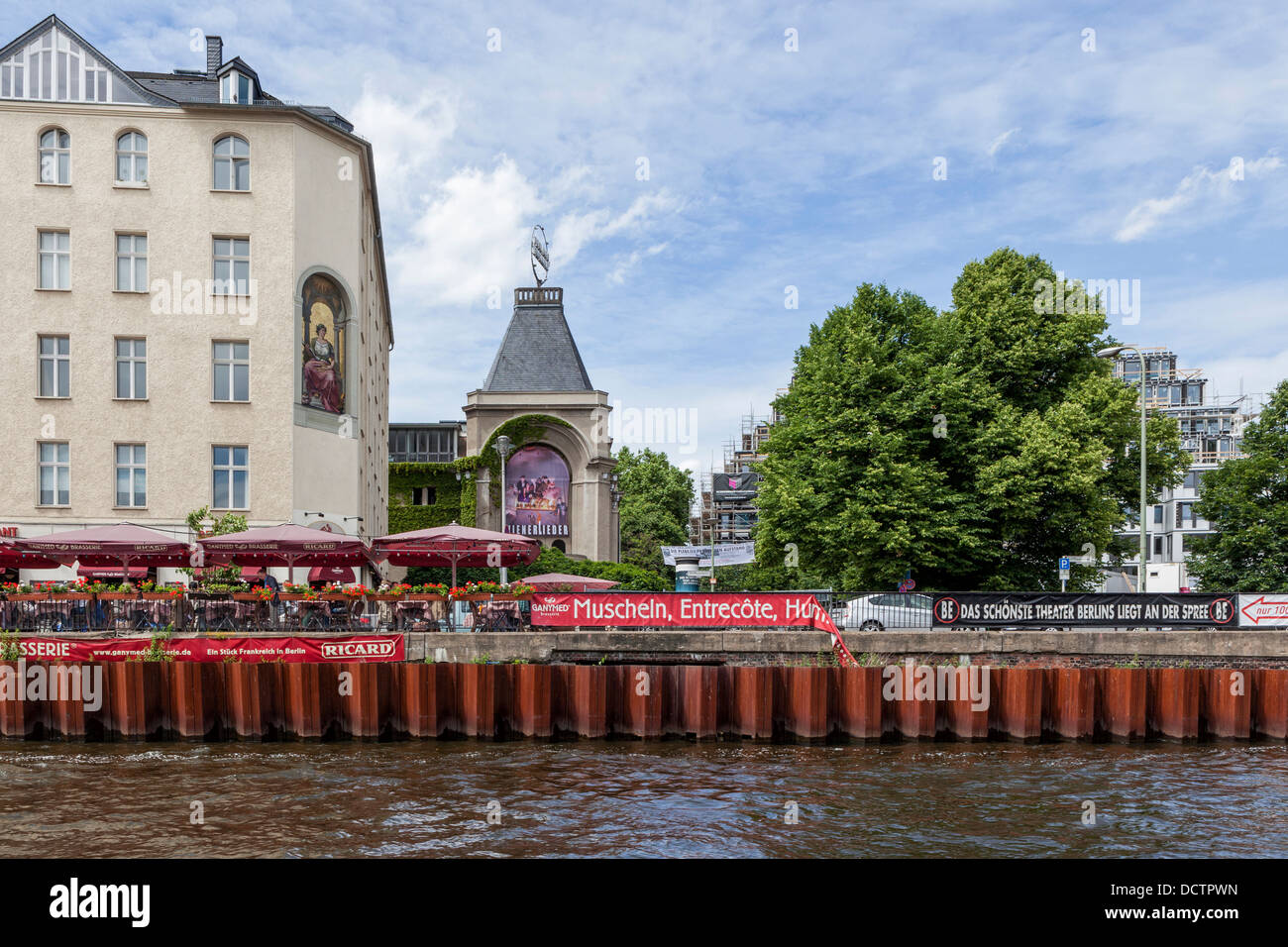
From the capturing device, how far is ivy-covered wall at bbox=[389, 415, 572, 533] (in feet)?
207

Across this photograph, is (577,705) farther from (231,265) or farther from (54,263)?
(54,263)

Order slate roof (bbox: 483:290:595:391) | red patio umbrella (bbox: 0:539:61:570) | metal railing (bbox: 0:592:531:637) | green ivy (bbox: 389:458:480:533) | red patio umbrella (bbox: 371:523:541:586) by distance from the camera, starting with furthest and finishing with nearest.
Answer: slate roof (bbox: 483:290:595:391), green ivy (bbox: 389:458:480:533), red patio umbrella (bbox: 371:523:541:586), red patio umbrella (bbox: 0:539:61:570), metal railing (bbox: 0:592:531:637)

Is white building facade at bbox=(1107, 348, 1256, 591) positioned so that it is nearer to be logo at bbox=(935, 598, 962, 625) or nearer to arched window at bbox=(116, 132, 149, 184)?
be logo at bbox=(935, 598, 962, 625)

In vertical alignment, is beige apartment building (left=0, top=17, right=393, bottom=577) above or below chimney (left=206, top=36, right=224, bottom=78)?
below

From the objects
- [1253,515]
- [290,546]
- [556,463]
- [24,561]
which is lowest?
[24,561]

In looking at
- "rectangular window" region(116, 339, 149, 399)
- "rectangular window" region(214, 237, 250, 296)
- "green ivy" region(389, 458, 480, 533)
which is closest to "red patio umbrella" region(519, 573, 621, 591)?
"rectangular window" region(214, 237, 250, 296)

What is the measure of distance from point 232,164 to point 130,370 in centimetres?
821

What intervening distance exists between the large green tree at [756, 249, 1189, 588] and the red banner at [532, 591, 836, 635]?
13831mm

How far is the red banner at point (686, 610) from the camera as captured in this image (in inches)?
813

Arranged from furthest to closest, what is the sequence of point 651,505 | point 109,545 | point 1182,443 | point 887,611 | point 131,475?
point 1182,443
point 651,505
point 131,475
point 887,611
point 109,545

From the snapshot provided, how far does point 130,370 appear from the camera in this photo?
3281cm

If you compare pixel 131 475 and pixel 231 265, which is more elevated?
pixel 231 265

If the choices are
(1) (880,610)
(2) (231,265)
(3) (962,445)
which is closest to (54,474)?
(2) (231,265)
